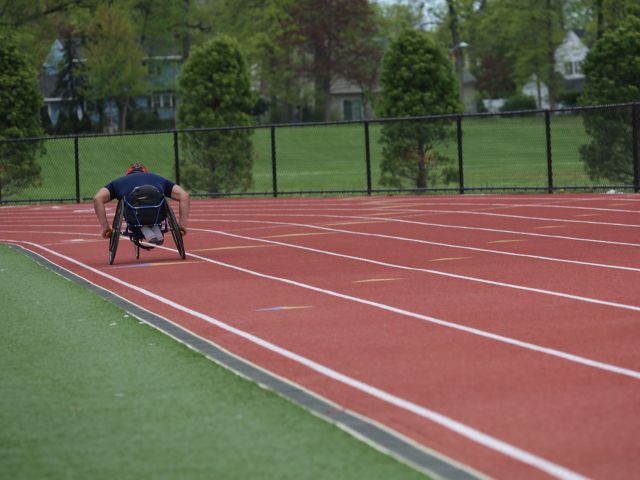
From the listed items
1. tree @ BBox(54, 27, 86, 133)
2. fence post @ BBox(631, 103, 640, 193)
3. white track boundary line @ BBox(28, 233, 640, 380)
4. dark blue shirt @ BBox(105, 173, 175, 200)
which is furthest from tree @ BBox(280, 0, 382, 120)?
white track boundary line @ BBox(28, 233, 640, 380)

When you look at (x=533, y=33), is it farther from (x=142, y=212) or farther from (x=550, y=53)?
(x=142, y=212)

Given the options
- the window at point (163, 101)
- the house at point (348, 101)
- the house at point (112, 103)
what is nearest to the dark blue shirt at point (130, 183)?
the house at point (112, 103)

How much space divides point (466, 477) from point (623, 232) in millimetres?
13127

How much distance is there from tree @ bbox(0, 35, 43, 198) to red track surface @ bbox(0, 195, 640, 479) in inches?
512

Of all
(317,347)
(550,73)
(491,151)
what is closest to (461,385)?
(317,347)

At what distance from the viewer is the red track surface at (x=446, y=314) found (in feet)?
21.8

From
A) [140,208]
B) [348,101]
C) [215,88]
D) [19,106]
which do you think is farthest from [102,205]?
[348,101]

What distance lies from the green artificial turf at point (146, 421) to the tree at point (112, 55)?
61.4 meters

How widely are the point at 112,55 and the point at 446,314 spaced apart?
62.9 meters

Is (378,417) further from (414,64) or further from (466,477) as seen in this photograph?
(414,64)

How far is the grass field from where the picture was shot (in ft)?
125

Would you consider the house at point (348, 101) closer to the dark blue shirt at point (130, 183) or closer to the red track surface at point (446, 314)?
the red track surface at point (446, 314)

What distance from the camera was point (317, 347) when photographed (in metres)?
9.34

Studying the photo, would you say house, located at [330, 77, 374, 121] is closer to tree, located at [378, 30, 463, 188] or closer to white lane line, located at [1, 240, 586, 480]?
tree, located at [378, 30, 463, 188]
